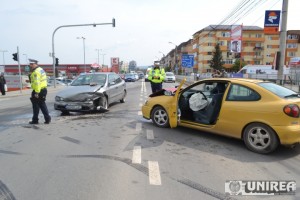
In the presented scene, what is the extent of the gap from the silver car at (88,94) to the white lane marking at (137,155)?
4365 mm

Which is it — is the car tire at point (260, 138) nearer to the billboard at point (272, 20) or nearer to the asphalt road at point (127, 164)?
the asphalt road at point (127, 164)

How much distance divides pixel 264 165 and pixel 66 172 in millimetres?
3209

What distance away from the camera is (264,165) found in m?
4.91

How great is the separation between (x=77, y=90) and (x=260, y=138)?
6.38 meters

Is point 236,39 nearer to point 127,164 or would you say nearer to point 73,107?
point 73,107

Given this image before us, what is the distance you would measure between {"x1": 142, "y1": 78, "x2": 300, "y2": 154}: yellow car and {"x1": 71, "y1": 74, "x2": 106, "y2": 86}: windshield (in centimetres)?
402

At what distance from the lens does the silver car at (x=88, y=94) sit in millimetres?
9609

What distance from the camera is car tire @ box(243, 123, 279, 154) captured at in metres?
5.38

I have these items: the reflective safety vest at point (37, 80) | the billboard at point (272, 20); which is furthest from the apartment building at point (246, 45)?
the reflective safety vest at point (37, 80)

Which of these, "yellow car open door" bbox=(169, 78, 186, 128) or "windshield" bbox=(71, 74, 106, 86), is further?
"windshield" bbox=(71, 74, 106, 86)

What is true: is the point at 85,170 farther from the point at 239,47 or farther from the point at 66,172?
the point at 239,47

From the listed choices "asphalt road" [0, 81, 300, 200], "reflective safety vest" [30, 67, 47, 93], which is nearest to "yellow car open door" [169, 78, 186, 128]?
"asphalt road" [0, 81, 300, 200]

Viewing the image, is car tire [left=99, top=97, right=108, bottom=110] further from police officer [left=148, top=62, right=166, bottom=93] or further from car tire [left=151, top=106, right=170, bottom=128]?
car tire [left=151, top=106, right=170, bottom=128]

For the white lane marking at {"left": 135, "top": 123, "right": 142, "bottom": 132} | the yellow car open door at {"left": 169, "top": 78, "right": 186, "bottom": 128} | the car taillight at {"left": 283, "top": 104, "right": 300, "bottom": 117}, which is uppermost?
the car taillight at {"left": 283, "top": 104, "right": 300, "bottom": 117}
